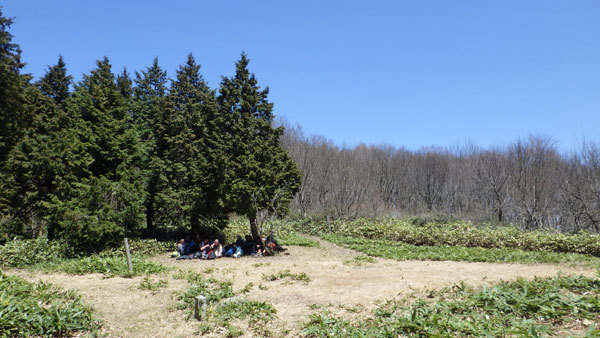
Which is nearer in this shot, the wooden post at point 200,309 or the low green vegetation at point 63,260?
the wooden post at point 200,309

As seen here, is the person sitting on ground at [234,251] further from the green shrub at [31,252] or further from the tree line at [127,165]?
the green shrub at [31,252]

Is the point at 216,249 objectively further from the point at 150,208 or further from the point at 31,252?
the point at 150,208

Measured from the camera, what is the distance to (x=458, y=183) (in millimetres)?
36812

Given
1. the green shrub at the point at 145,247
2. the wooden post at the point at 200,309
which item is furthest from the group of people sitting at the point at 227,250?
the wooden post at the point at 200,309

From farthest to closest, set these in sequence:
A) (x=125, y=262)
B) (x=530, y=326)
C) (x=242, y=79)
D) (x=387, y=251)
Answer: (x=242, y=79) → (x=387, y=251) → (x=125, y=262) → (x=530, y=326)

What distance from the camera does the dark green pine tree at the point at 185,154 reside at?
15273 millimetres

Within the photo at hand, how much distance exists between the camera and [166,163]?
17.5 m

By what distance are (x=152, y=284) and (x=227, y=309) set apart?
303 cm

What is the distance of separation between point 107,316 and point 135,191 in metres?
8.75

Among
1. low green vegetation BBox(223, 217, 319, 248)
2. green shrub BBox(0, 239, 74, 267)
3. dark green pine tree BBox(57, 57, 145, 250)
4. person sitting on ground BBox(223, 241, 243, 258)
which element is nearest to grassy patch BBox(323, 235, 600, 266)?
low green vegetation BBox(223, 217, 319, 248)

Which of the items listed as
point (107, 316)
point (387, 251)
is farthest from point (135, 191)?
point (387, 251)

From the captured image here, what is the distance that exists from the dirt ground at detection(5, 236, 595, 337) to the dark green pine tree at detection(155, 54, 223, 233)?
191 inches

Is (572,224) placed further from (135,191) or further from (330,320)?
(135,191)

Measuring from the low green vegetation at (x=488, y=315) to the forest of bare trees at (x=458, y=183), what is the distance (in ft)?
51.4
